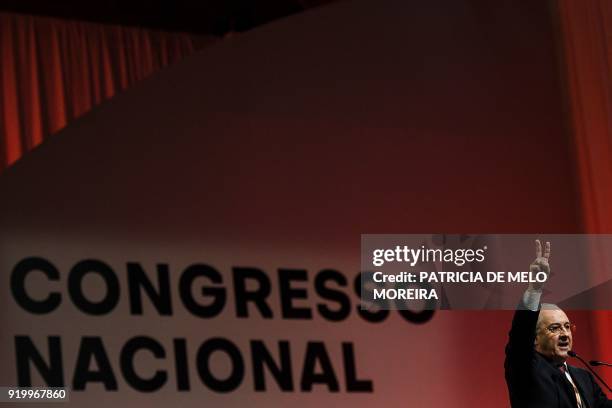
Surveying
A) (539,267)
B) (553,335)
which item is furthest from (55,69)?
(539,267)

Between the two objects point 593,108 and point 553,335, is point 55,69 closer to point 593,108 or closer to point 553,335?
point 593,108

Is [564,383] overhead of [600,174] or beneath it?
beneath

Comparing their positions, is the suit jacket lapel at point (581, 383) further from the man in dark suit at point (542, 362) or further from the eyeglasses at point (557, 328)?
the eyeglasses at point (557, 328)

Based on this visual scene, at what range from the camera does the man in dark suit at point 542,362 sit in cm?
278

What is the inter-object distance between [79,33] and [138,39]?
398 mm

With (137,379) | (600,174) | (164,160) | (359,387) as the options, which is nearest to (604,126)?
(600,174)

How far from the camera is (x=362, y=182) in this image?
4.47m

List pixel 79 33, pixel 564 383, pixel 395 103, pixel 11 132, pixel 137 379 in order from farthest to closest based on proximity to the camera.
Result: pixel 79 33
pixel 11 132
pixel 395 103
pixel 137 379
pixel 564 383

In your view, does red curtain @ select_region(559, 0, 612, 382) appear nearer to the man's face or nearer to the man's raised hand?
the man's face

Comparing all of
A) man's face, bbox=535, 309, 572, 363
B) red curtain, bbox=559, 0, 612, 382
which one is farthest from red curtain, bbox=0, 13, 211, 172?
man's face, bbox=535, 309, 572, 363

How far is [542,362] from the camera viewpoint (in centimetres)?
294

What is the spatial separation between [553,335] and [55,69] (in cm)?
421

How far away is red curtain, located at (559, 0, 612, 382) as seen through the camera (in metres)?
4.33

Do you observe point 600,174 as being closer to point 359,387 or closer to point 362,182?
point 362,182
